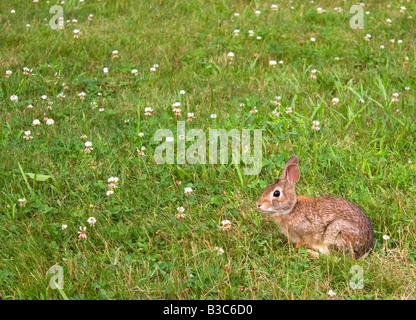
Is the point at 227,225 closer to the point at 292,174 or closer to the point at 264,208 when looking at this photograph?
the point at 264,208

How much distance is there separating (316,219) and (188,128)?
225cm

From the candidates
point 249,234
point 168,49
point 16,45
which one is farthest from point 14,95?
point 249,234

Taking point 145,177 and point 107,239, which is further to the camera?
point 145,177

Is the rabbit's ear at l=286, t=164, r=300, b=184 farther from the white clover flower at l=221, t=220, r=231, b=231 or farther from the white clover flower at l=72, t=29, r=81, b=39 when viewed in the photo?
the white clover flower at l=72, t=29, r=81, b=39

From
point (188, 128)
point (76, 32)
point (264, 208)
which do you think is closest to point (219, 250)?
point (264, 208)

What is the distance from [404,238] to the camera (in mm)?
4387

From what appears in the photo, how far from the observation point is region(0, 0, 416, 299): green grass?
4090 mm

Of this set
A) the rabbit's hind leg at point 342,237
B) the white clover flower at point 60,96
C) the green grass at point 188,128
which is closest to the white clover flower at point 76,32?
the green grass at point 188,128

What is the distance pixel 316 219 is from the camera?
4.38 m

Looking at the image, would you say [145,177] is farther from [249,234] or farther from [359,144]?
[359,144]

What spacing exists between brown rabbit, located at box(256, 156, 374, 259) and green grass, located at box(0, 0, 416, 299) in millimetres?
154

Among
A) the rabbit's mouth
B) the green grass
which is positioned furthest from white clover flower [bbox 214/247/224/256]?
the rabbit's mouth

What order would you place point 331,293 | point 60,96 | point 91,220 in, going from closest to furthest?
point 331,293, point 91,220, point 60,96
